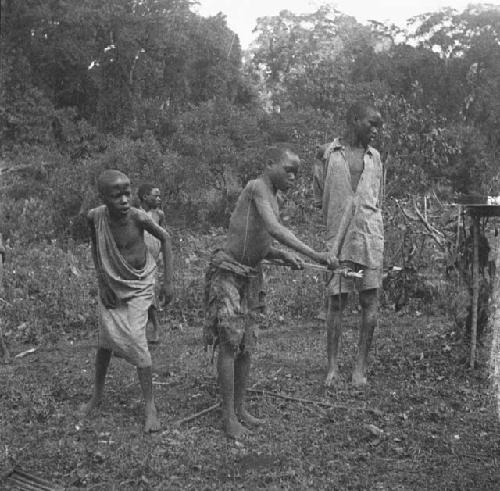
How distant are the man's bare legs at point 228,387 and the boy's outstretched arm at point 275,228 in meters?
0.70

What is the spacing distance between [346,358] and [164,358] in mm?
1532

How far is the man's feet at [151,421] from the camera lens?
424 centimetres

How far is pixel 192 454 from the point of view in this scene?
3.89 m

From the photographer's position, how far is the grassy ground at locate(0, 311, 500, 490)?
11.8ft

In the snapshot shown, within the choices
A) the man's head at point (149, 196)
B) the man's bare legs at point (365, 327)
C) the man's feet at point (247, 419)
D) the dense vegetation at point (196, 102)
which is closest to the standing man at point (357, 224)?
the man's bare legs at point (365, 327)

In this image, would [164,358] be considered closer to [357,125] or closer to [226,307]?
[226,307]

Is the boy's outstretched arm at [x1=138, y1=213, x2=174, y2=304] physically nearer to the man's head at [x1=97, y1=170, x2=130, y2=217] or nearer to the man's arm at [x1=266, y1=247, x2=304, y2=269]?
the man's head at [x1=97, y1=170, x2=130, y2=217]

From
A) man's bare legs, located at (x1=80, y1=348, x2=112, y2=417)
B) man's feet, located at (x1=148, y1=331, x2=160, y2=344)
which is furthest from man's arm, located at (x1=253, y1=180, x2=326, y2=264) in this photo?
man's feet, located at (x1=148, y1=331, x2=160, y2=344)

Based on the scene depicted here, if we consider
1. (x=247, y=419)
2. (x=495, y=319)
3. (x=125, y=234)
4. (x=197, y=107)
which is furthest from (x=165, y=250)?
(x=197, y=107)

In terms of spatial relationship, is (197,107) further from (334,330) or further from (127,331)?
(127,331)

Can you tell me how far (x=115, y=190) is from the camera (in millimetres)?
4387

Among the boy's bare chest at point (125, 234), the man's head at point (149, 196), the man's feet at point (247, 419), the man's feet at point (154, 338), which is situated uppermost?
the man's head at point (149, 196)

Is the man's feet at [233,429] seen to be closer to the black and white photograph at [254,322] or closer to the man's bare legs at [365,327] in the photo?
the black and white photograph at [254,322]

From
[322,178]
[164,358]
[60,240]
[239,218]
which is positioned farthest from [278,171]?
[60,240]
